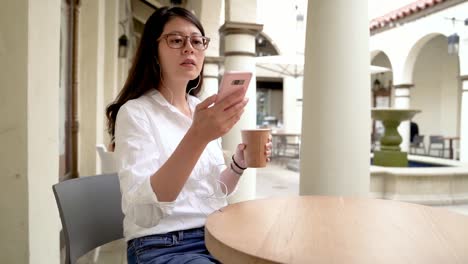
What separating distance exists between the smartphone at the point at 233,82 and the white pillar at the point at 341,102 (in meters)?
1.13

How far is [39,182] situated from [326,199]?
4.42 feet

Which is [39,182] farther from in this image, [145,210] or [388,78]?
[388,78]

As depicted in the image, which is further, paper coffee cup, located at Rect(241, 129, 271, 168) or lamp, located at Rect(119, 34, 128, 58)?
lamp, located at Rect(119, 34, 128, 58)

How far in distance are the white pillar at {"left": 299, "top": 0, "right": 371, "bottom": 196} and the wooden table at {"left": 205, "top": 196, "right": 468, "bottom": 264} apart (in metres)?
0.60

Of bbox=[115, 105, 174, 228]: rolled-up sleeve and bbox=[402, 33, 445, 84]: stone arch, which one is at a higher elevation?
bbox=[402, 33, 445, 84]: stone arch

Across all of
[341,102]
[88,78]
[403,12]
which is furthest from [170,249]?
[403,12]

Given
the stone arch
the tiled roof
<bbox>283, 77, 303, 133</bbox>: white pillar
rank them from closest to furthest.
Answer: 1. the tiled roof
2. the stone arch
3. <bbox>283, 77, 303, 133</bbox>: white pillar

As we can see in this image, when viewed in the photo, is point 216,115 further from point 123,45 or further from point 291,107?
point 291,107

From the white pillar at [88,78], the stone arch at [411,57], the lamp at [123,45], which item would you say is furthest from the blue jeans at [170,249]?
the stone arch at [411,57]

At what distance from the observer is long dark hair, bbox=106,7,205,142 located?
1561mm

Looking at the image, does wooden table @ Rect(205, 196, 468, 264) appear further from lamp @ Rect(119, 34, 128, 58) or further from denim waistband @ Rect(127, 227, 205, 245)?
lamp @ Rect(119, 34, 128, 58)

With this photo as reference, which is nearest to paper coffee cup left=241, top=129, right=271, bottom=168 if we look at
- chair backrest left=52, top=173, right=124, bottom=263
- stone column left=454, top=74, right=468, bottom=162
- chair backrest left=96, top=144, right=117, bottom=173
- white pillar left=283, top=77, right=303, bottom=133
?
chair backrest left=52, top=173, right=124, bottom=263

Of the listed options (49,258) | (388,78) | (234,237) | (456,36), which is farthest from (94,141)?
(388,78)

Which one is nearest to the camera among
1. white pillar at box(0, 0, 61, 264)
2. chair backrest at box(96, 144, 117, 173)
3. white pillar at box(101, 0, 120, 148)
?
white pillar at box(0, 0, 61, 264)
